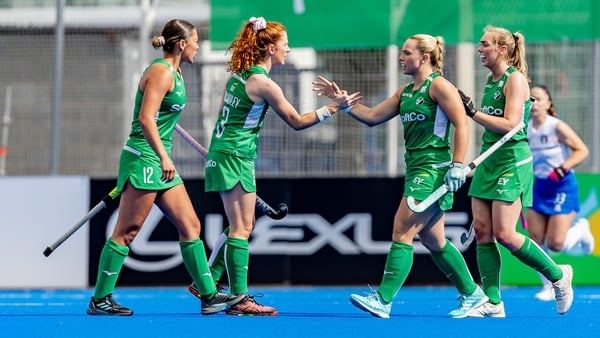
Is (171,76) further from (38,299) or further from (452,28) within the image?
(452,28)

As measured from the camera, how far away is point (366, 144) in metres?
13.4

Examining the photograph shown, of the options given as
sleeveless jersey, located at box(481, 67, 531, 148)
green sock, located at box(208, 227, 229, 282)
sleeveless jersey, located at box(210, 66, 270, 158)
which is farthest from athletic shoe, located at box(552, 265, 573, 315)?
green sock, located at box(208, 227, 229, 282)

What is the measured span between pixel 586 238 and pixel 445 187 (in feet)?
13.5

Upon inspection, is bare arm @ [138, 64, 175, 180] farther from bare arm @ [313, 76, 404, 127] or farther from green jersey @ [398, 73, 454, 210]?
green jersey @ [398, 73, 454, 210]

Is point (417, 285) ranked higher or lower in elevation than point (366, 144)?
lower

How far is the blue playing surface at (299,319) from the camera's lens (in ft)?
24.5

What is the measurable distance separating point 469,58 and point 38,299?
485 centimetres

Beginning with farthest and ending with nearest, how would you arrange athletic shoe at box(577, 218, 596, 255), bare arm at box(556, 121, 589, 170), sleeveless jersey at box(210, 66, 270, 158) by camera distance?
athletic shoe at box(577, 218, 596, 255) → bare arm at box(556, 121, 589, 170) → sleeveless jersey at box(210, 66, 270, 158)

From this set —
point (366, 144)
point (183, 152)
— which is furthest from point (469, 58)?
point (183, 152)

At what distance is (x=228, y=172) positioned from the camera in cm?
855

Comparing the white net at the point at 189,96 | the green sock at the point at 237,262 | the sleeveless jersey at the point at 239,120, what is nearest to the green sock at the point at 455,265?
the green sock at the point at 237,262

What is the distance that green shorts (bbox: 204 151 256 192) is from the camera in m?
8.53

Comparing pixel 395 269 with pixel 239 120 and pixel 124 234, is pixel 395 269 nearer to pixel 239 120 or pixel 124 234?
pixel 239 120

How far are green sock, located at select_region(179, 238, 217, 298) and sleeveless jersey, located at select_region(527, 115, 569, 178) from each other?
3.87 meters
